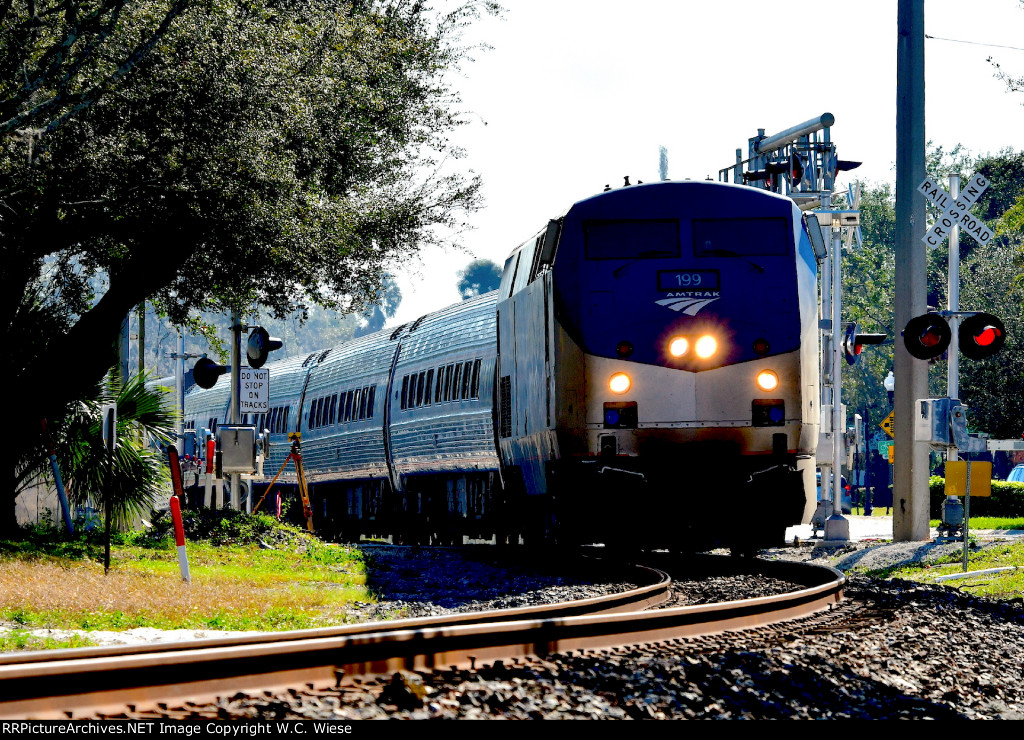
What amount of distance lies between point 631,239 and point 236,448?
954cm

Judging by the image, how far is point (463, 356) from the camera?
2281 cm

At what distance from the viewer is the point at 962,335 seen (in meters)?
17.4

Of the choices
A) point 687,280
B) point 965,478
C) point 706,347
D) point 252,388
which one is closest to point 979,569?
point 965,478

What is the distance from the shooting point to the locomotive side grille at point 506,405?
1736 centimetres

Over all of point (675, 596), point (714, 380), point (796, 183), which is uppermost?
point (796, 183)

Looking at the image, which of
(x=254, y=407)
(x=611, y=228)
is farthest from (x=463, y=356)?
(x=611, y=228)

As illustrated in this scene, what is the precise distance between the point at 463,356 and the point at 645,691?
16.6 m

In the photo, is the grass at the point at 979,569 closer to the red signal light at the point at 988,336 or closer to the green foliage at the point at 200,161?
the red signal light at the point at 988,336

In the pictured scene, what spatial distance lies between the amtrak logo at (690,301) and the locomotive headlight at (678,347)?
0.30 metres

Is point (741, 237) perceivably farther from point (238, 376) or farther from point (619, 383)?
point (238, 376)

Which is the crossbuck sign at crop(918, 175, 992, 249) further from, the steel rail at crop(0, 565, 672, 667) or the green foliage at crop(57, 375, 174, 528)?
the green foliage at crop(57, 375, 174, 528)

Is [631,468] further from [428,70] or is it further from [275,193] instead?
[428,70]

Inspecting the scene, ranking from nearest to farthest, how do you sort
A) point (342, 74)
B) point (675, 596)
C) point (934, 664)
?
point (934, 664) → point (675, 596) → point (342, 74)

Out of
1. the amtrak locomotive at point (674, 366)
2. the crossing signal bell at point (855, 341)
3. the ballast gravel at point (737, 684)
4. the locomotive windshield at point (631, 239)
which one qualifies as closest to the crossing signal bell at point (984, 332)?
the crossing signal bell at point (855, 341)
